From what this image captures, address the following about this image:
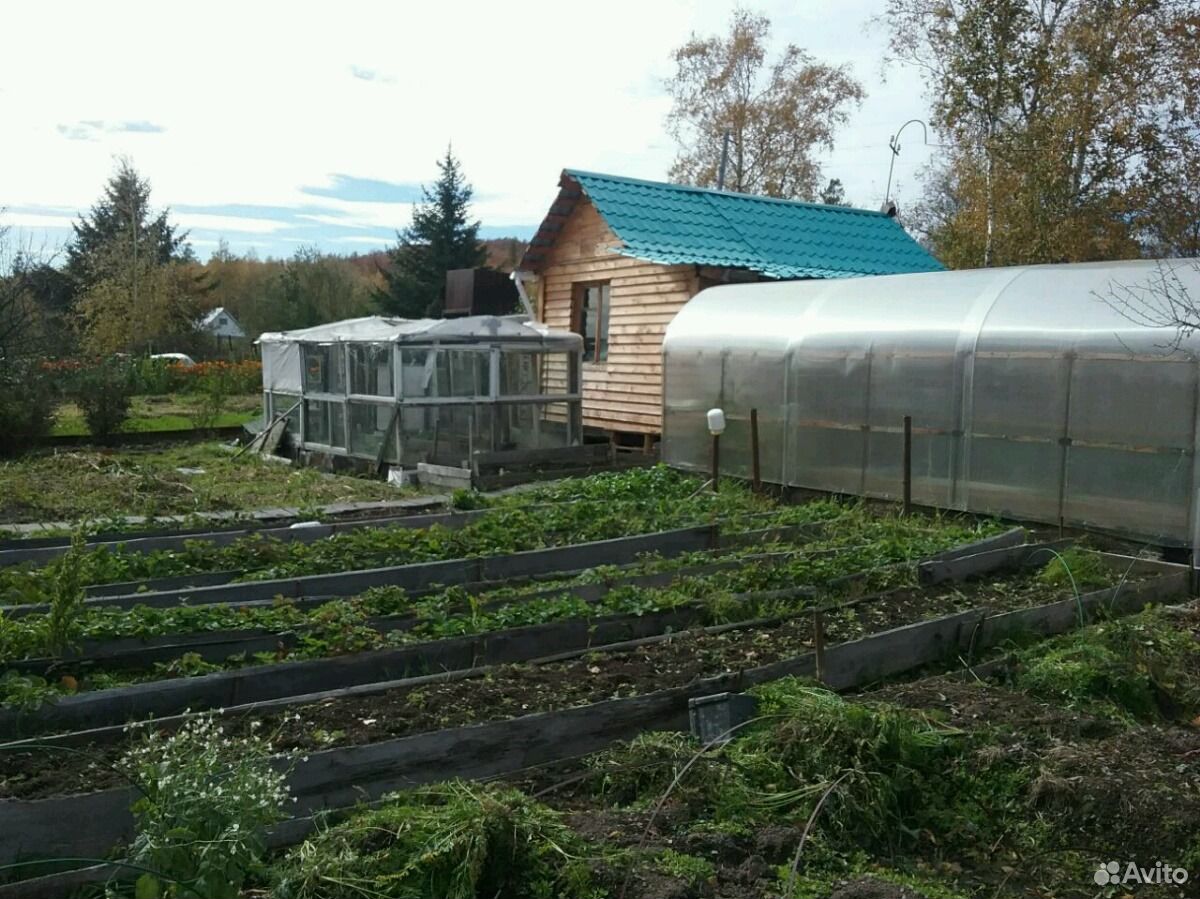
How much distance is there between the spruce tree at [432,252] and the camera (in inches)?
Answer: 1554

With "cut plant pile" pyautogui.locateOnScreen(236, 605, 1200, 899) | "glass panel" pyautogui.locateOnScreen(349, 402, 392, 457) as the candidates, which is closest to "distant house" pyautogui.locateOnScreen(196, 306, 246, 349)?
"glass panel" pyautogui.locateOnScreen(349, 402, 392, 457)

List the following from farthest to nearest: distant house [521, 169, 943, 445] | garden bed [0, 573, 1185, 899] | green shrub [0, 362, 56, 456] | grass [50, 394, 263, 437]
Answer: grass [50, 394, 263, 437], green shrub [0, 362, 56, 456], distant house [521, 169, 943, 445], garden bed [0, 573, 1185, 899]

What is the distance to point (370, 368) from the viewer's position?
16500 millimetres

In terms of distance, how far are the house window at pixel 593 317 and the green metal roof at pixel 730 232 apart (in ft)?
4.23

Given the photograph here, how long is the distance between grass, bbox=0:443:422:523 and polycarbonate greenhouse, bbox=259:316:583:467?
102 cm

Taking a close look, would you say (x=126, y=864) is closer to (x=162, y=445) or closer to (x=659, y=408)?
(x=659, y=408)

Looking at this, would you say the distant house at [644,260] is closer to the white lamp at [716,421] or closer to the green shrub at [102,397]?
the white lamp at [716,421]

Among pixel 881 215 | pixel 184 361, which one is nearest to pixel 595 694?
pixel 881 215

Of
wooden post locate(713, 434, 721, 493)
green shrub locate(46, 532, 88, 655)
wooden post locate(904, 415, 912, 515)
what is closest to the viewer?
green shrub locate(46, 532, 88, 655)

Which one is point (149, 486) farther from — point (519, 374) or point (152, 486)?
point (519, 374)

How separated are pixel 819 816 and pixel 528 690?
1.81 m

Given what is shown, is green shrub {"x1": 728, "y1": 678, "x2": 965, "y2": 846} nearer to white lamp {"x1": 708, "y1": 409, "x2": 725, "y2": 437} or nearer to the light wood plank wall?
white lamp {"x1": 708, "y1": 409, "x2": 725, "y2": 437}

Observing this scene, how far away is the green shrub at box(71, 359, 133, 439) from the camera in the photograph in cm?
1953

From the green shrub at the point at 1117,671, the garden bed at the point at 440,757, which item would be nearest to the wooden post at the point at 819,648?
the garden bed at the point at 440,757
